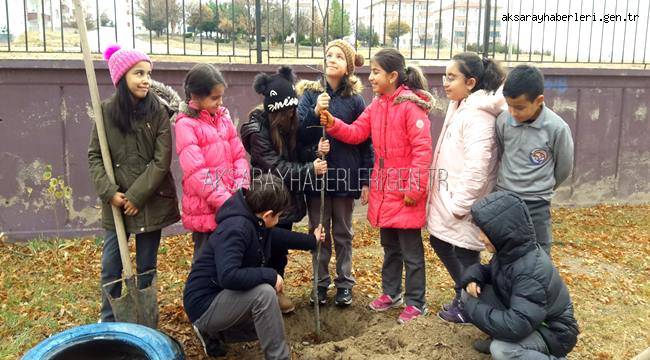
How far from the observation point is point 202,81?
3473mm

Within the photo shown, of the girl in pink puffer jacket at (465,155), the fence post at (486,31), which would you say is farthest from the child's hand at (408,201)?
the fence post at (486,31)

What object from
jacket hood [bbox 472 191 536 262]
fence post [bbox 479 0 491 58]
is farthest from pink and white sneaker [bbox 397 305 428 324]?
fence post [bbox 479 0 491 58]

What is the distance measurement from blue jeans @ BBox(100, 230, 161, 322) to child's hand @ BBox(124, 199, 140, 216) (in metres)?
0.20

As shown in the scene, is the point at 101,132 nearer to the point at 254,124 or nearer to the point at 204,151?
the point at 204,151

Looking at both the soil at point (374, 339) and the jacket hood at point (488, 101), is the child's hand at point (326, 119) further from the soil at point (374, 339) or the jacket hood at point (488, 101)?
the soil at point (374, 339)

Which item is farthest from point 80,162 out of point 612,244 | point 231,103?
point 612,244

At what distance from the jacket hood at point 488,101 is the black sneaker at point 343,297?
162cm

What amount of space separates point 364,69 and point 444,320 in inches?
137

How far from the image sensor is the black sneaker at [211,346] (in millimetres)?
3406

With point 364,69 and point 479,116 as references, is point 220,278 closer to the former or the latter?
point 479,116

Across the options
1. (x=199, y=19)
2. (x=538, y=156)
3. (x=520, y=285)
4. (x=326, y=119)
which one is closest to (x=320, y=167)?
(x=326, y=119)

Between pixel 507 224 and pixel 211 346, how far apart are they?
74.8 inches

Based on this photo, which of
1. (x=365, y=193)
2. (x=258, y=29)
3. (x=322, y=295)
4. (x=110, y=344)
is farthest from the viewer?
(x=258, y=29)

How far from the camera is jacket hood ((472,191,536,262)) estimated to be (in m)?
2.86
